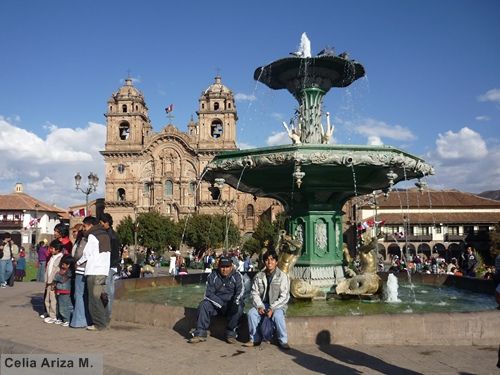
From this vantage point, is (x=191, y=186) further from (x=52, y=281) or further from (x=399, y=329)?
(x=399, y=329)

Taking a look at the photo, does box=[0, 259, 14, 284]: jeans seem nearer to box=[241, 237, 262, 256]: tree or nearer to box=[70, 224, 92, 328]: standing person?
box=[70, 224, 92, 328]: standing person

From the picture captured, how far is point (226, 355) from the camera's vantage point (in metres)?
5.07

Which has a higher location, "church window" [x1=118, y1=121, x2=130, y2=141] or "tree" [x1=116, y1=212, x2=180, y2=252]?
"church window" [x1=118, y1=121, x2=130, y2=141]

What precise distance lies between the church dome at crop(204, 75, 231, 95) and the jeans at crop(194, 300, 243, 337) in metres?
59.6

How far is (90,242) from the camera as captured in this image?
640cm

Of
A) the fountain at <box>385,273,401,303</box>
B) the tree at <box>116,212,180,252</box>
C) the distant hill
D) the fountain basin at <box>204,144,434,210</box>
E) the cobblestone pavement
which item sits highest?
the distant hill

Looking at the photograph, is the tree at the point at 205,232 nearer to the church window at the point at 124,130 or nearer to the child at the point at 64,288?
the church window at the point at 124,130

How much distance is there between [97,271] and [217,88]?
197 ft

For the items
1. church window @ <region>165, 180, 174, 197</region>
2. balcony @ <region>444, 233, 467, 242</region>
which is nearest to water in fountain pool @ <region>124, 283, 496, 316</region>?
balcony @ <region>444, 233, 467, 242</region>

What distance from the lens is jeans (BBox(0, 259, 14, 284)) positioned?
13672mm

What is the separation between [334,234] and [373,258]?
1.08 meters

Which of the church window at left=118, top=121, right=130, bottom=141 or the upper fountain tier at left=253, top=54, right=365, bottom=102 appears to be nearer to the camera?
the upper fountain tier at left=253, top=54, right=365, bottom=102

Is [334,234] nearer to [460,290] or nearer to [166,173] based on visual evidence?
[460,290]

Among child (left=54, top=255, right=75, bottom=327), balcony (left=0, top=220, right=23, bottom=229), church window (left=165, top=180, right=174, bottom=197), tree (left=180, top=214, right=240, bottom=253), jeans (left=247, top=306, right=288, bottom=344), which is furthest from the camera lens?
balcony (left=0, top=220, right=23, bottom=229)
